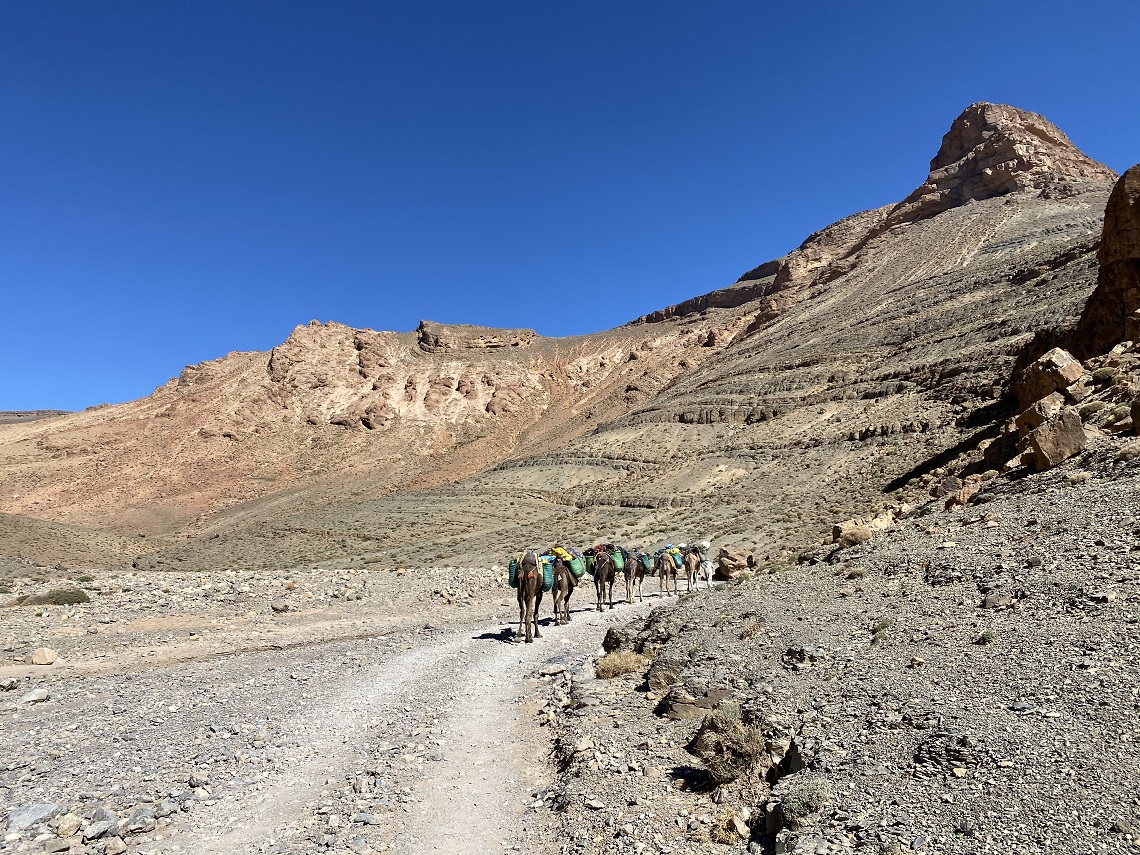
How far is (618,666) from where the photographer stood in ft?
33.3

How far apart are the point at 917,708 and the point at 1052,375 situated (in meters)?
15.6

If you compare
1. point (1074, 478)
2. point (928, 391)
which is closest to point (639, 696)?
point (1074, 478)

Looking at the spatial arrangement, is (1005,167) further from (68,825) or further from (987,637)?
(68,825)

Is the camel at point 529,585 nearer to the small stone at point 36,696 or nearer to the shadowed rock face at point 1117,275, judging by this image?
the small stone at point 36,696

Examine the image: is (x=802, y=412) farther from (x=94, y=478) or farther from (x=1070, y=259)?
(x=94, y=478)

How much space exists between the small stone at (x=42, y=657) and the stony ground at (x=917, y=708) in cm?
938

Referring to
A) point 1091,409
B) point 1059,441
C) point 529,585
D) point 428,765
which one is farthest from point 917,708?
point 1091,409

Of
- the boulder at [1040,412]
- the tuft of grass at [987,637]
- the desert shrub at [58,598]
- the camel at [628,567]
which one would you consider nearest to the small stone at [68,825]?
the tuft of grass at [987,637]

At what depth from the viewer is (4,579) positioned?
22.3m

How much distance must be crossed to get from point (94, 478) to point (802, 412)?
76878 mm

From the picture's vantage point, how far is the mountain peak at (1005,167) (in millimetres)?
83062

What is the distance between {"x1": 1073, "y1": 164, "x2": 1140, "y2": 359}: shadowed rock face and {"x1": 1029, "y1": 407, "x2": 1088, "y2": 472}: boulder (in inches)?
358

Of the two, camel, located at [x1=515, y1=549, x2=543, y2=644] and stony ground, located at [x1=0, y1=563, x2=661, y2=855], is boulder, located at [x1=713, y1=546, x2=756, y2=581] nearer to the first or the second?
stony ground, located at [x1=0, y1=563, x2=661, y2=855]

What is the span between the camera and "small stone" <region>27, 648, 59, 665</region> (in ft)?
37.7
